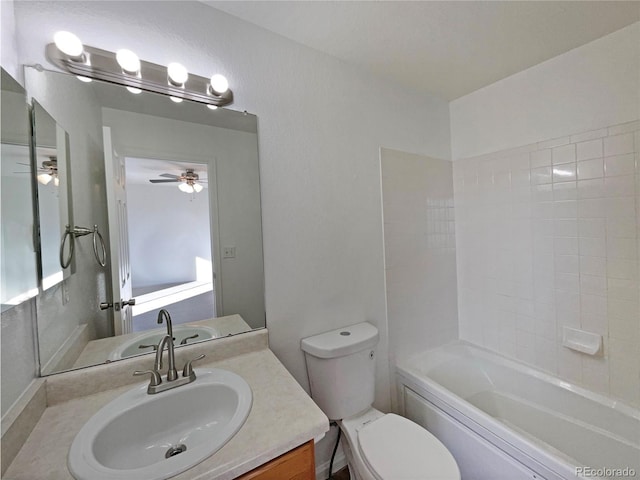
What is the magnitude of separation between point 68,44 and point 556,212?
2467 millimetres

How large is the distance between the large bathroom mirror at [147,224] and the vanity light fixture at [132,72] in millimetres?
30

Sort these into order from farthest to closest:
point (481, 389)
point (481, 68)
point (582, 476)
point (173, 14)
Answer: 1. point (481, 389)
2. point (481, 68)
3. point (173, 14)
4. point (582, 476)

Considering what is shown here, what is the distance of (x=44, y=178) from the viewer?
92 cm

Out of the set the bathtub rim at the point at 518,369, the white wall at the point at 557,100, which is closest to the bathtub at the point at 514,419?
the bathtub rim at the point at 518,369

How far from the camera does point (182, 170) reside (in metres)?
1.20

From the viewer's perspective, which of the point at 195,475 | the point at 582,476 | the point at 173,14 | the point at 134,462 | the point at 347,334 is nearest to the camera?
the point at 195,475

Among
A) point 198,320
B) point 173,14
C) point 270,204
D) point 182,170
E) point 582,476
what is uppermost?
point 173,14

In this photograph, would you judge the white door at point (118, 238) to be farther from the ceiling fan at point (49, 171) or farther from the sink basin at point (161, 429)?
the sink basin at point (161, 429)

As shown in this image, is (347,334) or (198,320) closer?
(198,320)

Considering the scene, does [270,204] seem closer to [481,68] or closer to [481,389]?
[481,68]

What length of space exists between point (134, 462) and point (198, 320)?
1.63 ft

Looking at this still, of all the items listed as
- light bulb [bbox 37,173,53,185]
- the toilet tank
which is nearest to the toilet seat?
the toilet tank

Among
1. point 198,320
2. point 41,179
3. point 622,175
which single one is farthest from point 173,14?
point 622,175

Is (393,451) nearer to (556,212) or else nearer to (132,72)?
(556,212)
